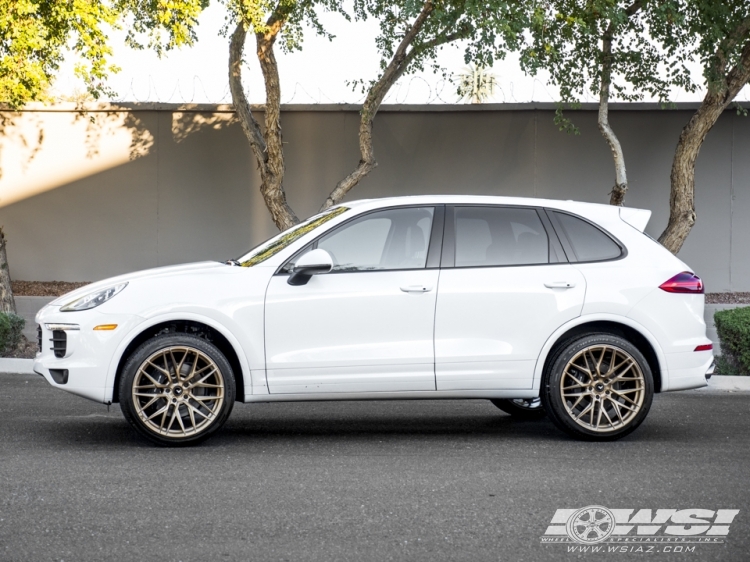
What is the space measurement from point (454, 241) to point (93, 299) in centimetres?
272

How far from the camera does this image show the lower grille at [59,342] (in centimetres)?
683

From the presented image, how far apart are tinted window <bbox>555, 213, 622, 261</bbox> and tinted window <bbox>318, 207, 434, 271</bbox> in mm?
1092

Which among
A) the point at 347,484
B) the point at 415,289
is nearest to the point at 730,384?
the point at 415,289

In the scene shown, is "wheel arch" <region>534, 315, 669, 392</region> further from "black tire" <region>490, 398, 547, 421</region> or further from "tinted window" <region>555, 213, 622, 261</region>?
"black tire" <region>490, 398, 547, 421</region>

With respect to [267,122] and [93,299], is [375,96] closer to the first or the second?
[267,122]

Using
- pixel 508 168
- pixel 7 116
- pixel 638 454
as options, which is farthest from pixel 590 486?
pixel 7 116

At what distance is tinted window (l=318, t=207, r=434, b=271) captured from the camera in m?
7.14

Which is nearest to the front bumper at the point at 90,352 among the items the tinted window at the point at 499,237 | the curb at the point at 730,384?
the tinted window at the point at 499,237

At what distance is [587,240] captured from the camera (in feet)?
24.4

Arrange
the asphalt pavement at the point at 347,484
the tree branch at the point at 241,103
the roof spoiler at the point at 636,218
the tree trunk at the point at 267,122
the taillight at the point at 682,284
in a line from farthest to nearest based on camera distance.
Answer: the tree branch at the point at 241,103
the tree trunk at the point at 267,122
the roof spoiler at the point at 636,218
the taillight at the point at 682,284
the asphalt pavement at the point at 347,484

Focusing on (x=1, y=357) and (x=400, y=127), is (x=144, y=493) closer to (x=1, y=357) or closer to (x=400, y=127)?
(x=1, y=357)

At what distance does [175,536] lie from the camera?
4.80m

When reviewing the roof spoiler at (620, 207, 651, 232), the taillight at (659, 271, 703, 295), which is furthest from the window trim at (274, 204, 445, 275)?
the taillight at (659, 271, 703, 295)

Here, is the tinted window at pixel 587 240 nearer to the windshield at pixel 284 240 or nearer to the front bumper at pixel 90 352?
the windshield at pixel 284 240
